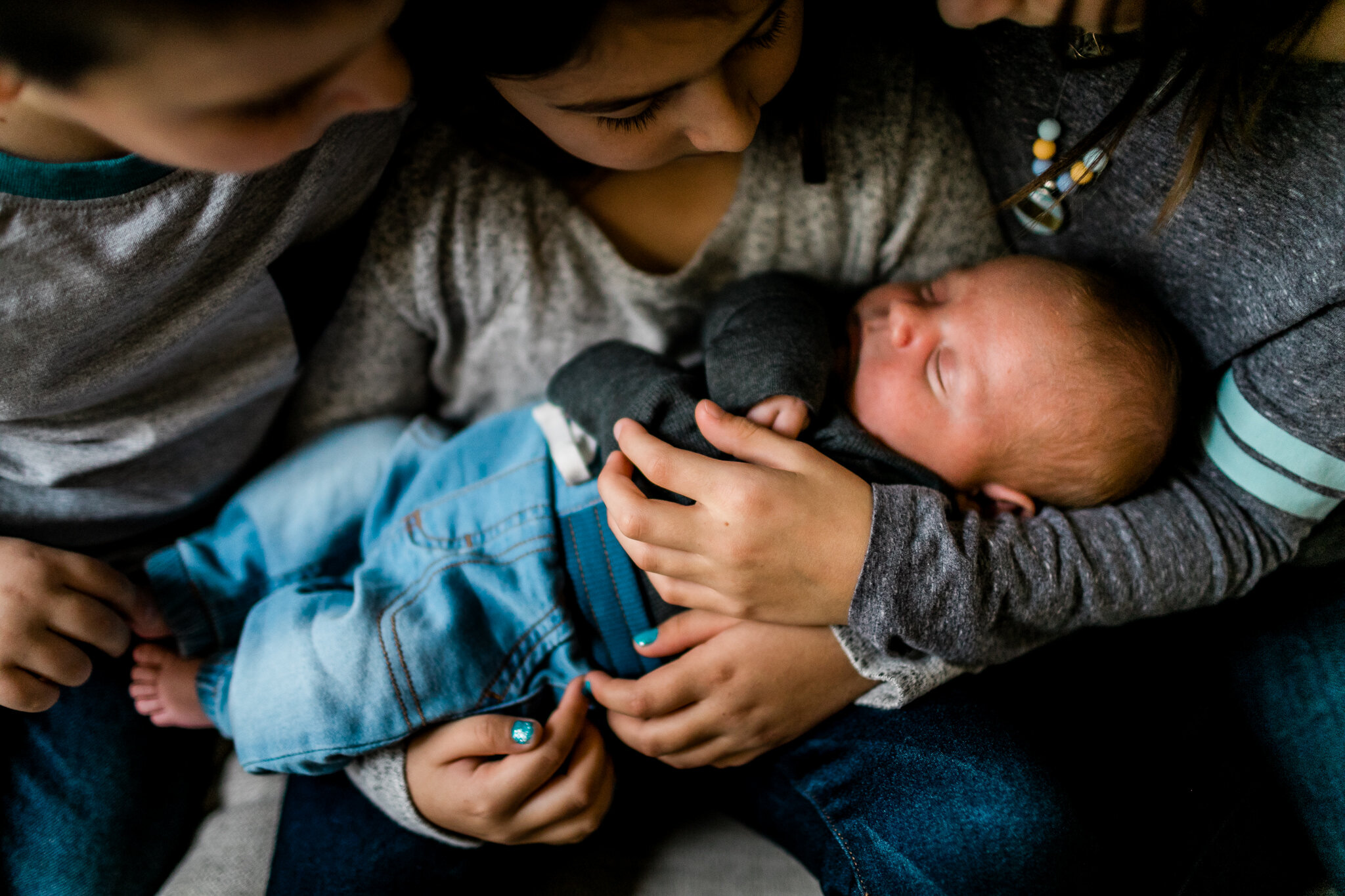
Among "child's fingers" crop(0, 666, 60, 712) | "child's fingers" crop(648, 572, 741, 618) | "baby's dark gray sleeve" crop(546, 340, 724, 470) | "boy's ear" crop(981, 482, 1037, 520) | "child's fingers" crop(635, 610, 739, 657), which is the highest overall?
"baby's dark gray sleeve" crop(546, 340, 724, 470)

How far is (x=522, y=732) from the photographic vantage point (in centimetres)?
88

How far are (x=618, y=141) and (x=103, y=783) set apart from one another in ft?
2.98

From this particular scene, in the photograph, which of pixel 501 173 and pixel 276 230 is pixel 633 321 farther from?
pixel 276 230

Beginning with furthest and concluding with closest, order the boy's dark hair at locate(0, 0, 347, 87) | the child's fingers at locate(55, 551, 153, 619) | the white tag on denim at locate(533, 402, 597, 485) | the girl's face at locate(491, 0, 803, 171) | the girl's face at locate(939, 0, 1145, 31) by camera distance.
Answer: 1. the white tag on denim at locate(533, 402, 597, 485)
2. the child's fingers at locate(55, 551, 153, 619)
3. the girl's face at locate(939, 0, 1145, 31)
4. the girl's face at locate(491, 0, 803, 171)
5. the boy's dark hair at locate(0, 0, 347, 87)

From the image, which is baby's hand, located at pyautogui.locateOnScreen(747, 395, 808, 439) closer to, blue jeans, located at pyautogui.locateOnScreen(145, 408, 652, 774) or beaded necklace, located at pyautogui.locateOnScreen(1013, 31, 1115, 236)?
blue jeans, located at pyautogui.locateOnScreen(145, 408, 652, 774)

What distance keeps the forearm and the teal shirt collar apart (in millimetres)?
751

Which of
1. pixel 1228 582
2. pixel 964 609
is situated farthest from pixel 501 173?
pixel 1228 582

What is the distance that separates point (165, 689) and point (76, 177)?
588mm

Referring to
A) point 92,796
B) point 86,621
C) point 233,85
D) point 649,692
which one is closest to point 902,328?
point 649,692

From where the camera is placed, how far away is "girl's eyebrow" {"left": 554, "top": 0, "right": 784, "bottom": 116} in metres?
0.67

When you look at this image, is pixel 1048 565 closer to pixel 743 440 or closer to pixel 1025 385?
pixel 1025 385

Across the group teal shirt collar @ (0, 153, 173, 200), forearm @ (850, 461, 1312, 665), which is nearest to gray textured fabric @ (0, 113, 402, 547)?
teal shirt collar @ (0, 153, 173, 200)

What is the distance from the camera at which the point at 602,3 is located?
587mm

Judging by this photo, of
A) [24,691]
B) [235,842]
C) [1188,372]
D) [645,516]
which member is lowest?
[235,842]
